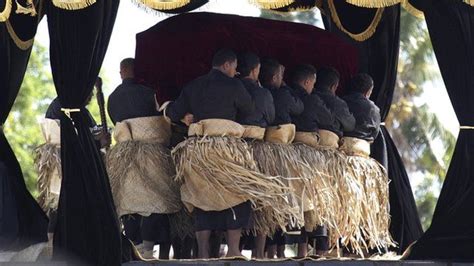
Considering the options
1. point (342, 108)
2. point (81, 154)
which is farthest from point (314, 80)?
point (81, 154)

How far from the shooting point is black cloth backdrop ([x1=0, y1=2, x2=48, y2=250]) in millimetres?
14328

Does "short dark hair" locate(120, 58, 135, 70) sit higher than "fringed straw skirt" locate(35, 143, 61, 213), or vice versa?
"short dark hair" locate(120, 58, 135, 70)

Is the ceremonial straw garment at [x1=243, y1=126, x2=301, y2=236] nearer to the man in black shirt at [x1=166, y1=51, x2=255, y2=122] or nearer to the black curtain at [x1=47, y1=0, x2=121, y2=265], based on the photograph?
the man in black shirt at [x1=166, y1=51, x2=255, y2=122]

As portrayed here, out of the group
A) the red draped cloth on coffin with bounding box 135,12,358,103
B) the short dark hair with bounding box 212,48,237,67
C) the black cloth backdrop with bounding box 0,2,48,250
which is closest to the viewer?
the short dark hair with bounding box 212,48,237,67

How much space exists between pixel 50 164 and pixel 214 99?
66.7 inches

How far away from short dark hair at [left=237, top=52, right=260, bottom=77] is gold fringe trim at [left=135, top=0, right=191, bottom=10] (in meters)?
0.61

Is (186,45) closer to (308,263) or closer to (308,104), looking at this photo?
(308,104)

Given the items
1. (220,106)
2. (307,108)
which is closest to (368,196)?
(307,108)

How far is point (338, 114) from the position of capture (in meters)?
14.8

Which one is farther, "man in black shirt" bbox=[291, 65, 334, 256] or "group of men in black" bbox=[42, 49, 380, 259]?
"man in black shirt" bbox=[291, 65, 334, 256]

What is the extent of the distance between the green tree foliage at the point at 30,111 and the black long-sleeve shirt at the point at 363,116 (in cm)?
1575

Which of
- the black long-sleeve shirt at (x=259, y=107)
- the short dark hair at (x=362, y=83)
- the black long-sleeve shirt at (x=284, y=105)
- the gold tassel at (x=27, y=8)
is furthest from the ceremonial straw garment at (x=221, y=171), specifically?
the short dark hair at (x=362, y=83)

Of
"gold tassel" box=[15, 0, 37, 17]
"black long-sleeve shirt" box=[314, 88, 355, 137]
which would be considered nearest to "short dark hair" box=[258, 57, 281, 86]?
"black long-sleeve shirt" box=[314, 88, 355, 137]

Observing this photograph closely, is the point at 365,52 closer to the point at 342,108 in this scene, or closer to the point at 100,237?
the point at 342,108
